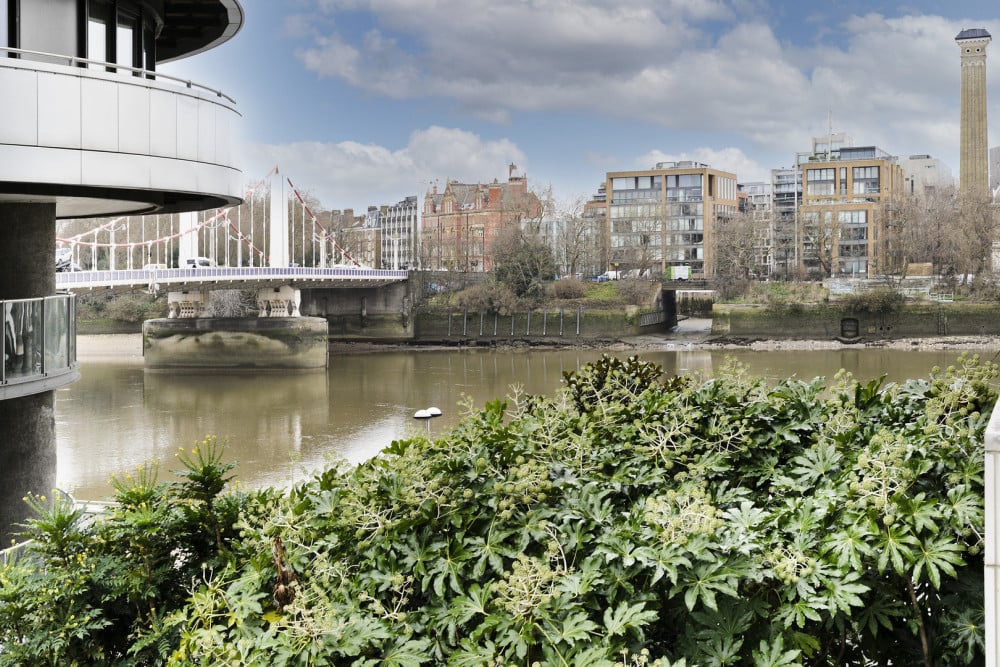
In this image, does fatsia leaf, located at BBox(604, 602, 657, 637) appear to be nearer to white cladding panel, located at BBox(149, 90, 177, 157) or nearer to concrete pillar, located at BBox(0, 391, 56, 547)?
white cladding panel, located at BBox(149, 90, 177, 157)

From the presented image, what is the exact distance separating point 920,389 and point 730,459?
119 centimetres

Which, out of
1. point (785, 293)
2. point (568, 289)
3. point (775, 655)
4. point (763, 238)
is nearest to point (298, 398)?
point (568, 289)

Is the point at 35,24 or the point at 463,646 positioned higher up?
the point at 35,24

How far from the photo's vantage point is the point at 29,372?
9.20 m

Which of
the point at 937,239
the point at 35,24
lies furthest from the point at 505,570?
the point at 937,239

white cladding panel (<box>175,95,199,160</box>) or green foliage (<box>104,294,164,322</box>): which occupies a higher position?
white cladding panel (<box>175,95,199,160</box>)

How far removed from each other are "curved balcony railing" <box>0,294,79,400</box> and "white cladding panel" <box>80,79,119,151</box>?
1630mm

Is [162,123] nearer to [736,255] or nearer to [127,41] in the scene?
[127,41]

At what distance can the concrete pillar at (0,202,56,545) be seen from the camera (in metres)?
10.0

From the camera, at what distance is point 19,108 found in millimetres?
8359

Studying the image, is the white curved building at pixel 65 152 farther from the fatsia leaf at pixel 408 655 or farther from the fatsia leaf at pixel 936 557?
the fatsia leaf at pixel 936 557

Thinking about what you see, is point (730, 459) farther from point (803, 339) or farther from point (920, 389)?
point (803, 339)

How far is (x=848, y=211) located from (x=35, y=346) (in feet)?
222

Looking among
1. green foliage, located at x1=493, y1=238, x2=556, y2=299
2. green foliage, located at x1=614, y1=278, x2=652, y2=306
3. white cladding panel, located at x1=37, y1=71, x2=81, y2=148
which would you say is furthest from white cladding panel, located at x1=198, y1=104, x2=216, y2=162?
green foliage, located at x1=493, y1=238, x2=556, y2=299
